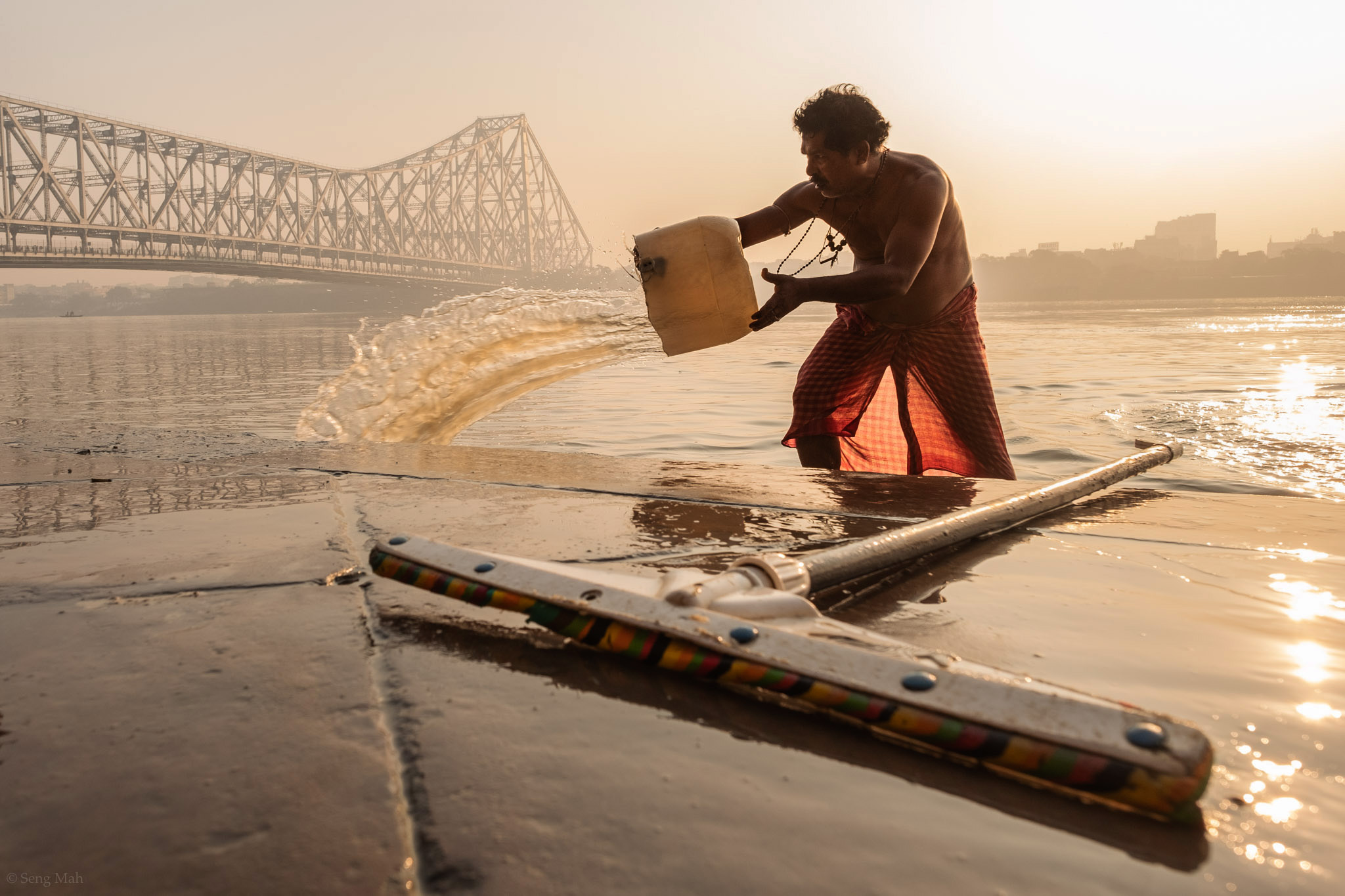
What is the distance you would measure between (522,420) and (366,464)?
456 centimetres

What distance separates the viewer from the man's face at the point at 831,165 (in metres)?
2.54

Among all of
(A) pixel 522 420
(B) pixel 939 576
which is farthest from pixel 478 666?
(A) pixel 522 420

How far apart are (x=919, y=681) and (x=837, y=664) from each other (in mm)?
78

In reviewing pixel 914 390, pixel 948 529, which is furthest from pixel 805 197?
pixel 948 529

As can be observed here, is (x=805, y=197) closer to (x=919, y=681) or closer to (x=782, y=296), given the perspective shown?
(x=782, y=296)

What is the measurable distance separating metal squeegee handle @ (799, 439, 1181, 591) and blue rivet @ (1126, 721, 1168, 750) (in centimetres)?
47

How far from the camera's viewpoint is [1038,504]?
5.86 feet

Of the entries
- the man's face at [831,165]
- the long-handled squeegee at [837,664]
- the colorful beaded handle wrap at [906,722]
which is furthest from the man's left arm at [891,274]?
the colorful beaded handle wrap at [906,722]

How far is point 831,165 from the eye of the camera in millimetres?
2564

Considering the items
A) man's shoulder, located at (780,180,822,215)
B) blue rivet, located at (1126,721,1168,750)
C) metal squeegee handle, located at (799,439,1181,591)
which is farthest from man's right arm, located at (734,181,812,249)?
blue rivet, located at (1126,721,1168,750)

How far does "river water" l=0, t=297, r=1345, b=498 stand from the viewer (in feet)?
16.2

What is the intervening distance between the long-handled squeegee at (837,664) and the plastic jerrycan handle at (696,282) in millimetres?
1541

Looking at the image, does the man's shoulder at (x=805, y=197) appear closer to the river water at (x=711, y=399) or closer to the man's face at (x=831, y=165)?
the man's face at (x=831, y=165)

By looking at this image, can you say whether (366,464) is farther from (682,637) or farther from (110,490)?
(682,637)
